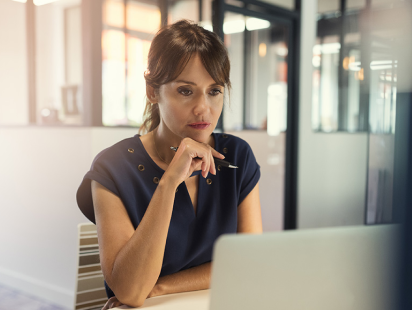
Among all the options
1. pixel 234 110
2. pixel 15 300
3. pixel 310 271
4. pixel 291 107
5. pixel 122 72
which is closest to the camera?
pixel 310 271

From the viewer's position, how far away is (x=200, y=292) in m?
0.90

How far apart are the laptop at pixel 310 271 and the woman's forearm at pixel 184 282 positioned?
0.49m

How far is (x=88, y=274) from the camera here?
3.65 feet

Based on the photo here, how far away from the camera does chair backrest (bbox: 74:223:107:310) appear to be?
42.6 inches

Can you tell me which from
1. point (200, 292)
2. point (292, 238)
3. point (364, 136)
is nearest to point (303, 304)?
point (292, 238)

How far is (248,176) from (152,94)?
37 cm

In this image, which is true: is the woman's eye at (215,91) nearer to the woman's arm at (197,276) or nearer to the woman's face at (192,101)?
the woman's face at (192,101)

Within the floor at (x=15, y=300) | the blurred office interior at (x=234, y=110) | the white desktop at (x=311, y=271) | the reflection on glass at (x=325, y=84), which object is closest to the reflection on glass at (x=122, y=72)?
the blurred office interior at (x=234, y=110)

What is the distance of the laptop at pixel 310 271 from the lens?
0.44 m

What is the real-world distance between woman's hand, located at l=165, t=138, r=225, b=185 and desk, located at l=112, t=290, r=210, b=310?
26 centimetres

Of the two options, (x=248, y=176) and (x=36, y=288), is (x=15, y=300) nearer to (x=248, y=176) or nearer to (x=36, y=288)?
(x=36, y=288)

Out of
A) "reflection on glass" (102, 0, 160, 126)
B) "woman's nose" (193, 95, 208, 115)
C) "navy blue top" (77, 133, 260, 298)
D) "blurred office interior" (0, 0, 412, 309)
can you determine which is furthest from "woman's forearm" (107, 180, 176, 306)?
"reflection on glass" (102, 0, 160, 126)

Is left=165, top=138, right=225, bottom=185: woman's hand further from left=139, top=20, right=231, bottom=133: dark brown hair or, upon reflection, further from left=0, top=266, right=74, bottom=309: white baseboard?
left=0, top=266, right=74, bottom=309: white baseboard

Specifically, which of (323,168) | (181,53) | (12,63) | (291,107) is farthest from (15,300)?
(323,168)
